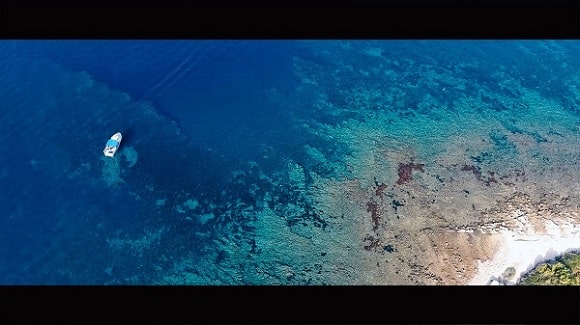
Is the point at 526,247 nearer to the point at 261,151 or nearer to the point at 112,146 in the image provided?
the point at 261,151

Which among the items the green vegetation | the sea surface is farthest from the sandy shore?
the sea surface

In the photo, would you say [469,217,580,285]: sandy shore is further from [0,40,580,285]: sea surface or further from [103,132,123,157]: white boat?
[103,132,123,157]: white boat

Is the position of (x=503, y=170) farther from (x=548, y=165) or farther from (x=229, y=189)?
(x=229, y=189)

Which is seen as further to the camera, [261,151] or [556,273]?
[261,151]

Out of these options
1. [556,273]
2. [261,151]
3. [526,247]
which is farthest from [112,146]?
[556,273]
